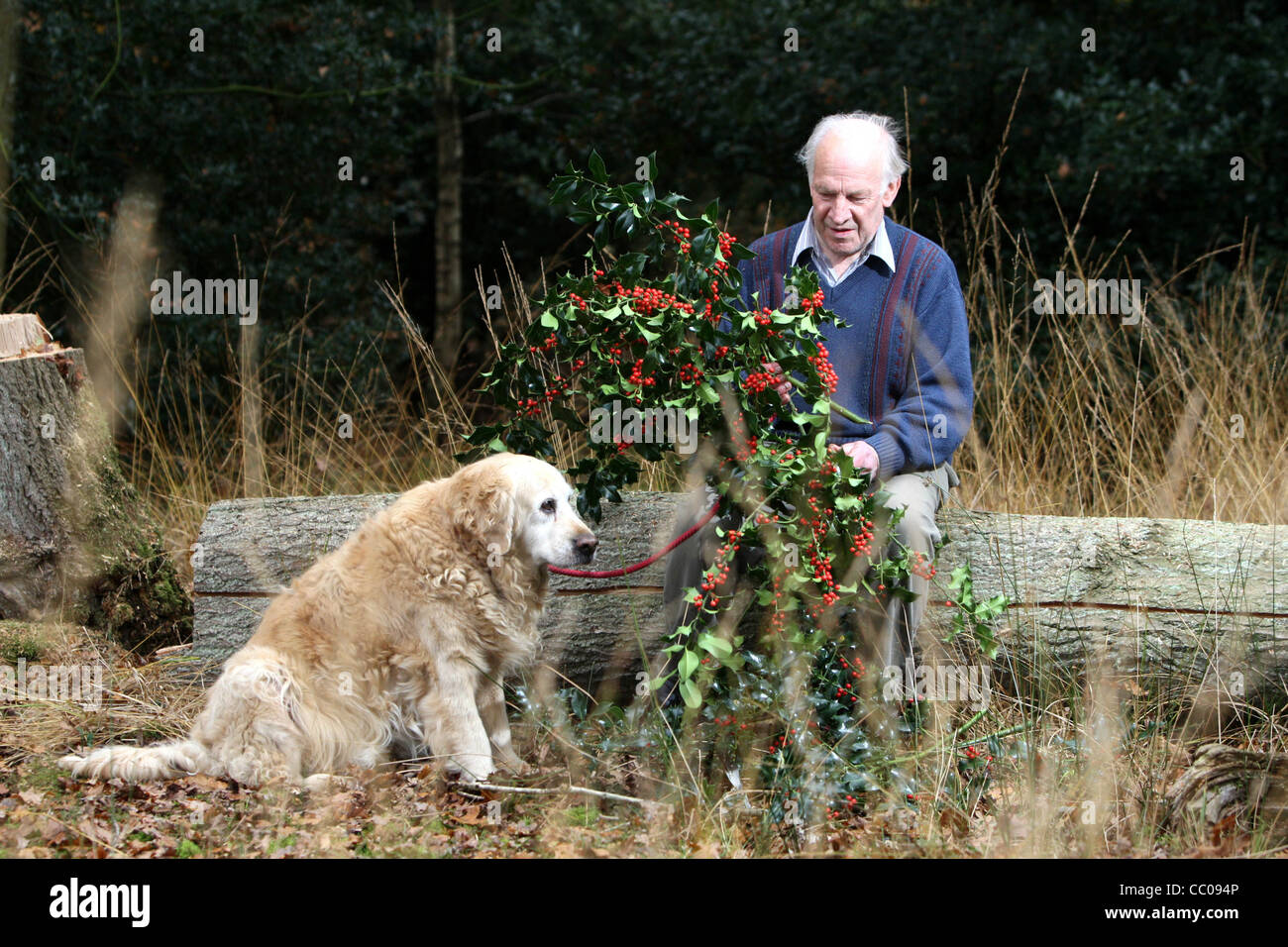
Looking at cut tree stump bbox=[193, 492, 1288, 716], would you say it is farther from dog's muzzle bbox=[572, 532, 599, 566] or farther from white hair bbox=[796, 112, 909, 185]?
white hair bbox=[796, 112, 909, 185]

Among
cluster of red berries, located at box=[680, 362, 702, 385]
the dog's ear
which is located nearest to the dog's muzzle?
the dog's ear

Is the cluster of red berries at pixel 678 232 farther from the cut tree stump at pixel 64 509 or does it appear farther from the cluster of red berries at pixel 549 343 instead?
the cut tree stump at pixel 64 509

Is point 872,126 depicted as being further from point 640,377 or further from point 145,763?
point 145,763

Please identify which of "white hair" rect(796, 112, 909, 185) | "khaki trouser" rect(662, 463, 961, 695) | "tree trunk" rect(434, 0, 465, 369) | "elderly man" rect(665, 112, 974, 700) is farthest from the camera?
"tree trunk" rect(434, 0, 465, 369)

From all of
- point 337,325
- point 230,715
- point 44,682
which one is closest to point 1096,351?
point 230,715

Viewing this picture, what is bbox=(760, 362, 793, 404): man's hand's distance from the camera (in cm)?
351

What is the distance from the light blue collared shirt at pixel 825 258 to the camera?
4238mm

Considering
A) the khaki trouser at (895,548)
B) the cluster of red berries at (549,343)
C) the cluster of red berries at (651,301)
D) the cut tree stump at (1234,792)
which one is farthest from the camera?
the khaki trouser at (895,548)

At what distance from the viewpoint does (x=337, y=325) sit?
8797 mm

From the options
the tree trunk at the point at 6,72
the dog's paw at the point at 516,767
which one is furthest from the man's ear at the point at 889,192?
the tree trunk at the point at 6,72

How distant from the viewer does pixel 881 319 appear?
4168 mm

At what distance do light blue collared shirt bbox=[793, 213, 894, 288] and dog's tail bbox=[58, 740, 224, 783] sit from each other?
8.82ft

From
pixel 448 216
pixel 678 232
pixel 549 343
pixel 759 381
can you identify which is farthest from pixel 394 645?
pixel 448 216
